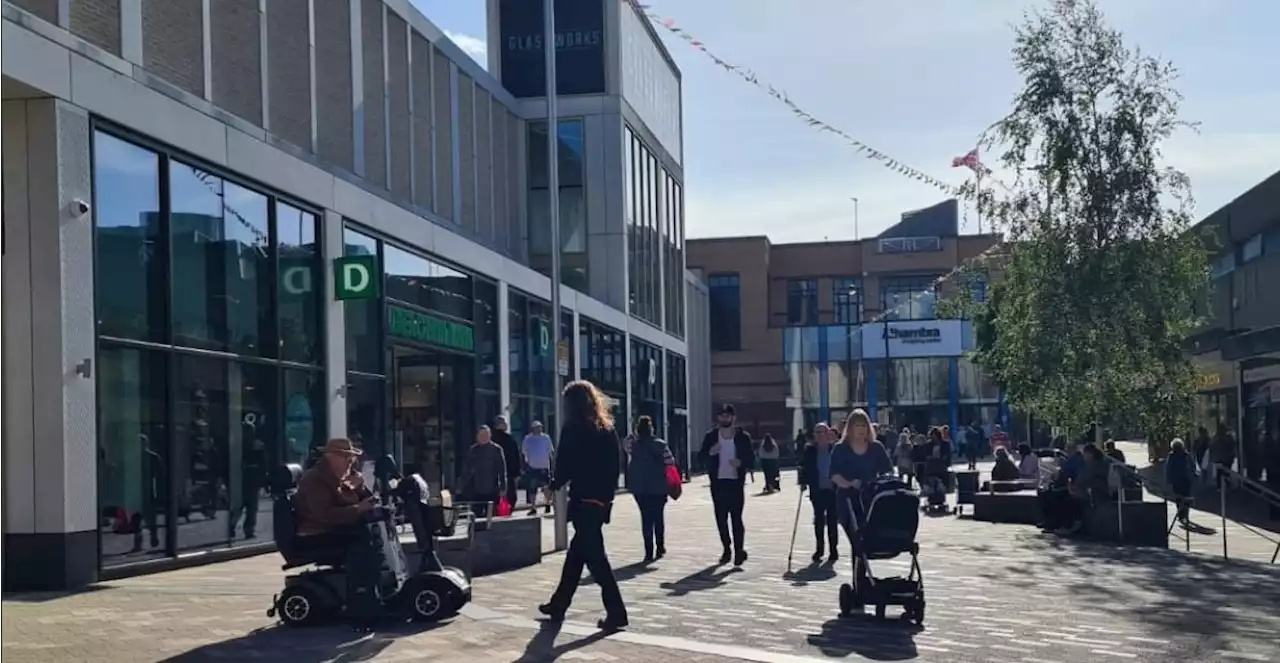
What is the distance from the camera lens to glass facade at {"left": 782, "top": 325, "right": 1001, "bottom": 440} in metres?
68.3

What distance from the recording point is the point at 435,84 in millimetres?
25391

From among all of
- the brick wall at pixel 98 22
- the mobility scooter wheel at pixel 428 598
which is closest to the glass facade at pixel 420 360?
the brick wall at pixel 98 22

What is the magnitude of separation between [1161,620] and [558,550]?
24.3ft

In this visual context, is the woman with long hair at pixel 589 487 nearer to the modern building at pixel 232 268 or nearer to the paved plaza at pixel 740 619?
the paved plaza at pixel 740 619

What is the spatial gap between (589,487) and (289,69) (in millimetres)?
10455

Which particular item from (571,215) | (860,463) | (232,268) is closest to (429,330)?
(232,268)

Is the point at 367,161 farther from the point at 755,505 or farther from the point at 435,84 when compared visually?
the point at 755,505

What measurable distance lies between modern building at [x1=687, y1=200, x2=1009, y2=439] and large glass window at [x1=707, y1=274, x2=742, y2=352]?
5cm

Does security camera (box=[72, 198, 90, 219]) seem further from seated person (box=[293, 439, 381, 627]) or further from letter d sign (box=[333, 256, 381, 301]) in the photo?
letter d sign (box=[333, 256, 381, 301])

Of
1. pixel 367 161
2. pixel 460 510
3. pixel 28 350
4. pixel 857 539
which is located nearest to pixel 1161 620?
pixel 857 539

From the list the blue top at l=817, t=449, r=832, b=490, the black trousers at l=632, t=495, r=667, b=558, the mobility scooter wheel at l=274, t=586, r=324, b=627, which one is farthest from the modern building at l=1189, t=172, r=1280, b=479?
the mobility scooter wheel at l=274, t=586, r=324, b=627

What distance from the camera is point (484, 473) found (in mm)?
17688

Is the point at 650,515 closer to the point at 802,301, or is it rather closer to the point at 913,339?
the point at 913,339

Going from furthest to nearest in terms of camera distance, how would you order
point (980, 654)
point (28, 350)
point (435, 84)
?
1. point (435, 84)
2. point (28, 350)
3. point (980, 654)
